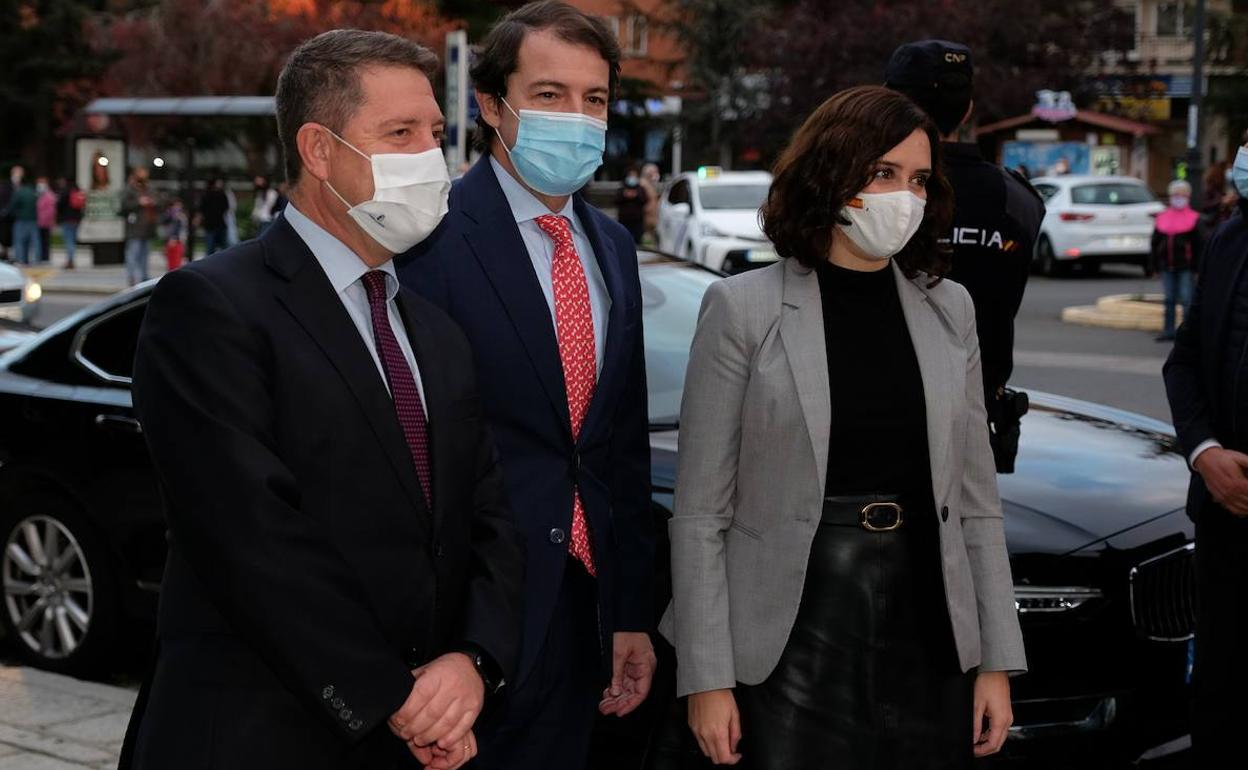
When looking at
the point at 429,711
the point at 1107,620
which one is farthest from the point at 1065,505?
the point at 429,711

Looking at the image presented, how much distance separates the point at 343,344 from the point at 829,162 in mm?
1063

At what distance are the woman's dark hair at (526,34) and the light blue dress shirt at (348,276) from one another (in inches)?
31.2

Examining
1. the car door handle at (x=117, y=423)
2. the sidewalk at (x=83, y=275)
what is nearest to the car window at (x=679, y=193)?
the sidewalk at (x=83, y=275)

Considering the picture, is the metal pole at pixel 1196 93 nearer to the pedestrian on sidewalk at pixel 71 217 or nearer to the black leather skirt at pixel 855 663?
the black leather skirt at pixel 855 663

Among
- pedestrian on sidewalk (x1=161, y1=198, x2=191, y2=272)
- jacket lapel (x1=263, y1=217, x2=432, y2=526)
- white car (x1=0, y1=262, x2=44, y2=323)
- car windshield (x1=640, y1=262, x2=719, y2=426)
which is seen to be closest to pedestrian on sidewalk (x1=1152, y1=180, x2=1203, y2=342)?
white car (x1=0, y1=262, x2=44, y2=323)

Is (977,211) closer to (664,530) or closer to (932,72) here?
(932,72)

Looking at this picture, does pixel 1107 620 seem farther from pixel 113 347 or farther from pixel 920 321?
pixel 113 347

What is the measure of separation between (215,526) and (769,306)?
1.17m

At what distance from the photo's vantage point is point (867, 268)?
128 inches

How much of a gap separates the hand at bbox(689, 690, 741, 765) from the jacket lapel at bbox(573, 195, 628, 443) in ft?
1.82

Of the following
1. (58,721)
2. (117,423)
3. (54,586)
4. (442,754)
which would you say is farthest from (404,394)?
(54,586)

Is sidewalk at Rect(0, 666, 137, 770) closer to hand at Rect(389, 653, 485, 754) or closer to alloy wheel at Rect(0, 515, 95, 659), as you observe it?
alloy wheel at Rect(0, 515, 95, 659)

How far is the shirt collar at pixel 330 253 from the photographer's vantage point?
2.73 metres

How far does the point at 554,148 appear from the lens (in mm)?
3371
